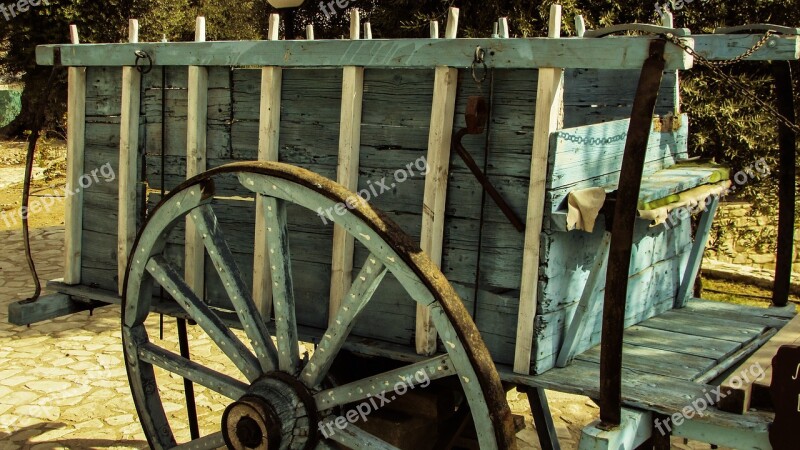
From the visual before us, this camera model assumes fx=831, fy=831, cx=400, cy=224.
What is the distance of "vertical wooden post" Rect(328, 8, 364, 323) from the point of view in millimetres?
3096

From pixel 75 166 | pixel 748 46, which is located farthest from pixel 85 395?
pixel 748 46

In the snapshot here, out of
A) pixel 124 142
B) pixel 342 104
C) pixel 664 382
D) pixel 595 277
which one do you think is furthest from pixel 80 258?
pixel 664 382

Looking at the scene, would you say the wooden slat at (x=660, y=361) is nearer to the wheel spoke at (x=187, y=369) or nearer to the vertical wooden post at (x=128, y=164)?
the wheel spoke at (x=187, y=369)

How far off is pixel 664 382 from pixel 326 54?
66.2 inches

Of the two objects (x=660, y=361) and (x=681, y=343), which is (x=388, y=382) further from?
(x=681, y=343)

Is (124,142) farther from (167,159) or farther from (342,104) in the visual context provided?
(342,104)

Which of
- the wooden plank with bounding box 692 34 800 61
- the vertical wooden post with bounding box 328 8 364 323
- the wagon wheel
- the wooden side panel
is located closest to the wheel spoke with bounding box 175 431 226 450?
the wagon wheel

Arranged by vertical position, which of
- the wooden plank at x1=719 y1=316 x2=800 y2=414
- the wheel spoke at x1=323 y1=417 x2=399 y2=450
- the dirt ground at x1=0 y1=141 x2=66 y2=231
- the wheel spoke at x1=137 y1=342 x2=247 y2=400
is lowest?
the dirt ground at x1=0 y1=141 x2=66 y2=231

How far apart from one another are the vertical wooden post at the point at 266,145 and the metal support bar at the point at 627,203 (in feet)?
4.72

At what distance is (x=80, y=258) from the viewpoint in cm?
409

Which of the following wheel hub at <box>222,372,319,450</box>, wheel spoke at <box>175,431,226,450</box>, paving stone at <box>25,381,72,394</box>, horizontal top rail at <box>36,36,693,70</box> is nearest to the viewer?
horizontal top rail at <box>36,36,693,70</box>

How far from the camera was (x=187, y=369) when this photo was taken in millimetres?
3424

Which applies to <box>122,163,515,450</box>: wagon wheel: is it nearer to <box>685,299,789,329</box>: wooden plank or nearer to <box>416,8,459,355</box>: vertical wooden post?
<box>416,8,459,355</box>: vertical wooden post

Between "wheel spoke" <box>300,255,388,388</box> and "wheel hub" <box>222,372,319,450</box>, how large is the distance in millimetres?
72
